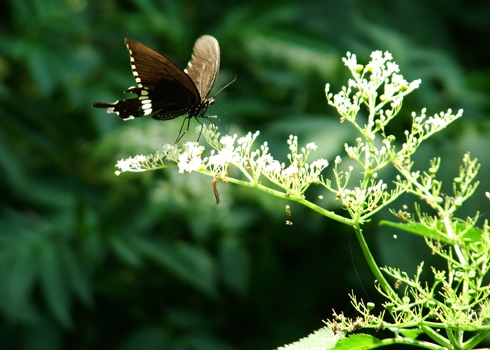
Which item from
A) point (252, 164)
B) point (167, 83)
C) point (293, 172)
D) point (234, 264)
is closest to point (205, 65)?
point (167, 83)

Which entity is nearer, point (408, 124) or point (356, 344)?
point (356, 344)

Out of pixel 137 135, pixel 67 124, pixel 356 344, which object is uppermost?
Answer: pixel 67 124

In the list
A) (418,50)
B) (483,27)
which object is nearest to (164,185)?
(418,50)

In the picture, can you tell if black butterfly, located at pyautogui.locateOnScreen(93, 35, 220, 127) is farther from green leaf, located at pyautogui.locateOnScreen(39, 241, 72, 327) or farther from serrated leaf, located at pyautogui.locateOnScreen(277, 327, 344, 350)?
green leaf, located at pyautogui.locateOnScreen(39, 241, 72, 327)

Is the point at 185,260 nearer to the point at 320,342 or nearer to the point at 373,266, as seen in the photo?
the point at 320,342

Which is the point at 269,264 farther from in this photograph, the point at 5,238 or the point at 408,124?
the point at 5,238

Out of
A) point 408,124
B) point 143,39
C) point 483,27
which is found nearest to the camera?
point 408,124

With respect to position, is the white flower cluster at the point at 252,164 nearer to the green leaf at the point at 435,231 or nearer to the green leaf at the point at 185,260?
the green leaf at the point at 435,231

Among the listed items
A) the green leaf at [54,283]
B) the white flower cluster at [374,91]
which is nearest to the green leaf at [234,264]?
the green leaf at [54,283]
